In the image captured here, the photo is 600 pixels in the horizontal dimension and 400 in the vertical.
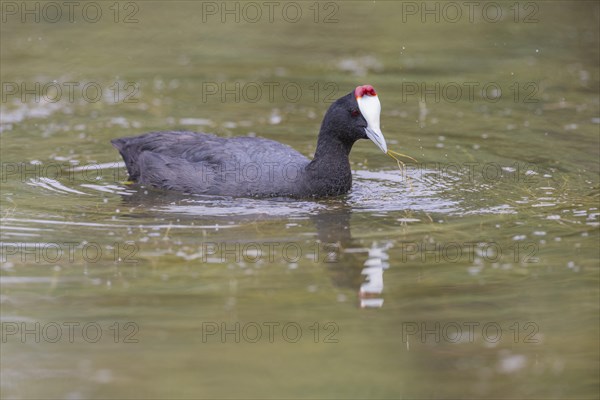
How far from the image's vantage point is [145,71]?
12.5 m

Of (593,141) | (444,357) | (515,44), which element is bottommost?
(444,357)

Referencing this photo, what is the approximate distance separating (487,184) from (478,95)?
3.06 metres

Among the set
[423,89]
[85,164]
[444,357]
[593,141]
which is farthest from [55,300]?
[423,89]

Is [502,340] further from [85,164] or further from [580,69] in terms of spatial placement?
[580,69]

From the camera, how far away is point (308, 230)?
23.9 ft
